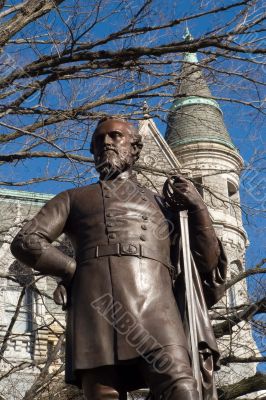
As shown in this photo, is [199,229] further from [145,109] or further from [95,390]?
[145,109]

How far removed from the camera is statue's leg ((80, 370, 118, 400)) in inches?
187

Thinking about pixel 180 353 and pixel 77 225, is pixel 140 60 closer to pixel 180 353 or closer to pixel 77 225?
pixel 77 225

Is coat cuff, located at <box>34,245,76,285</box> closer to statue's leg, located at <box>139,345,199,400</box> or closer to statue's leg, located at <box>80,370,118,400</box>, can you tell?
statue's leg, located at <box>80,370,118,400</box>

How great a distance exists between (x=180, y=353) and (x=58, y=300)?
2.66 ft

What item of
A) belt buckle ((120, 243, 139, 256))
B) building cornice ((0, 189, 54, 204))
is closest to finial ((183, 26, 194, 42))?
belt buckle ((120, 243, 139, 256))

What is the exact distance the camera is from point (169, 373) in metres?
4.62

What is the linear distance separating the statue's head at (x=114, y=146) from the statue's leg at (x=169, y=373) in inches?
50.3

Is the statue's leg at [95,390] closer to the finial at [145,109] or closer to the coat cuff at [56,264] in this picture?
the coat cuff at [56,264]

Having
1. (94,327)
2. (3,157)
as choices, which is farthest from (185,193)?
(3,157)

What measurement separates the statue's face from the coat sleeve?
493mm

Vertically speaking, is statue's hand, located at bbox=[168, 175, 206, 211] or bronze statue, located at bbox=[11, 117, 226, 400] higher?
statue's hand, located at bbox=[168, 175, 206, 211]

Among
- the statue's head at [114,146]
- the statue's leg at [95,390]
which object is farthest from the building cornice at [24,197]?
the statue's leg at [95,390]

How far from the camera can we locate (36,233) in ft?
16.7

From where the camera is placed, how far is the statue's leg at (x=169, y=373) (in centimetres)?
457
